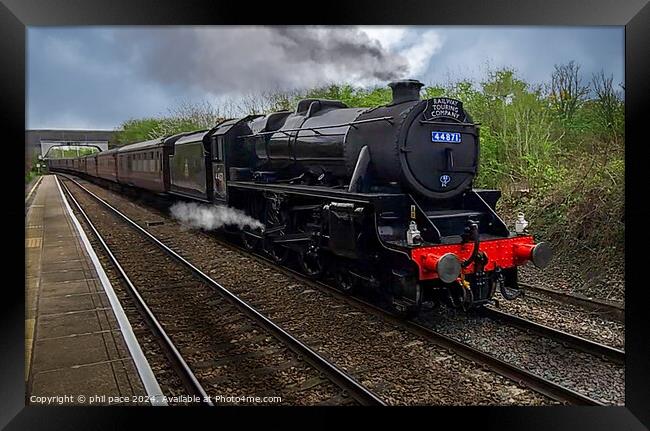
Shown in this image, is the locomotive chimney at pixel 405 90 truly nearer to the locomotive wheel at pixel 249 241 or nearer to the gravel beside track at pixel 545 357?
the gravel beside track at pixel 545 357

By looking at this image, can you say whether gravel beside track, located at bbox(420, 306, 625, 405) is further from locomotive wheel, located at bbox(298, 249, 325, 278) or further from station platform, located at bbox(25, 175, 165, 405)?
station platform, located at bbox(25, 175, 165, 405)

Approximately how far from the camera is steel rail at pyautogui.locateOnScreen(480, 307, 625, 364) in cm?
385

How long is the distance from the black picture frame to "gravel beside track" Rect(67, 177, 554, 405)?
0.13m

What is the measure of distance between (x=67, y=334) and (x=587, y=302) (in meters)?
4.42

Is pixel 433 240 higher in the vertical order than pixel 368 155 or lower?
lower

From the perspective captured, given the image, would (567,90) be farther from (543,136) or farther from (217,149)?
(217,149)

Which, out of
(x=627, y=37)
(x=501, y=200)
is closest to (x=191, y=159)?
(x=501, y=200)

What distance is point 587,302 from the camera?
4.65 m

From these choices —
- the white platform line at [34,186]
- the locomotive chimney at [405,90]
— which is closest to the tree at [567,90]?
the locomotive chimney at [405,90]

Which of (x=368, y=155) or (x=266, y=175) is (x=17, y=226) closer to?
(x=368, y=155)

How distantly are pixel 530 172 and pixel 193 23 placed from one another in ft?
10.4

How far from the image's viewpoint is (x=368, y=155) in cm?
492

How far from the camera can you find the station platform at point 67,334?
149 inches

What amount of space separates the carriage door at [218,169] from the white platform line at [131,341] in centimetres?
228
